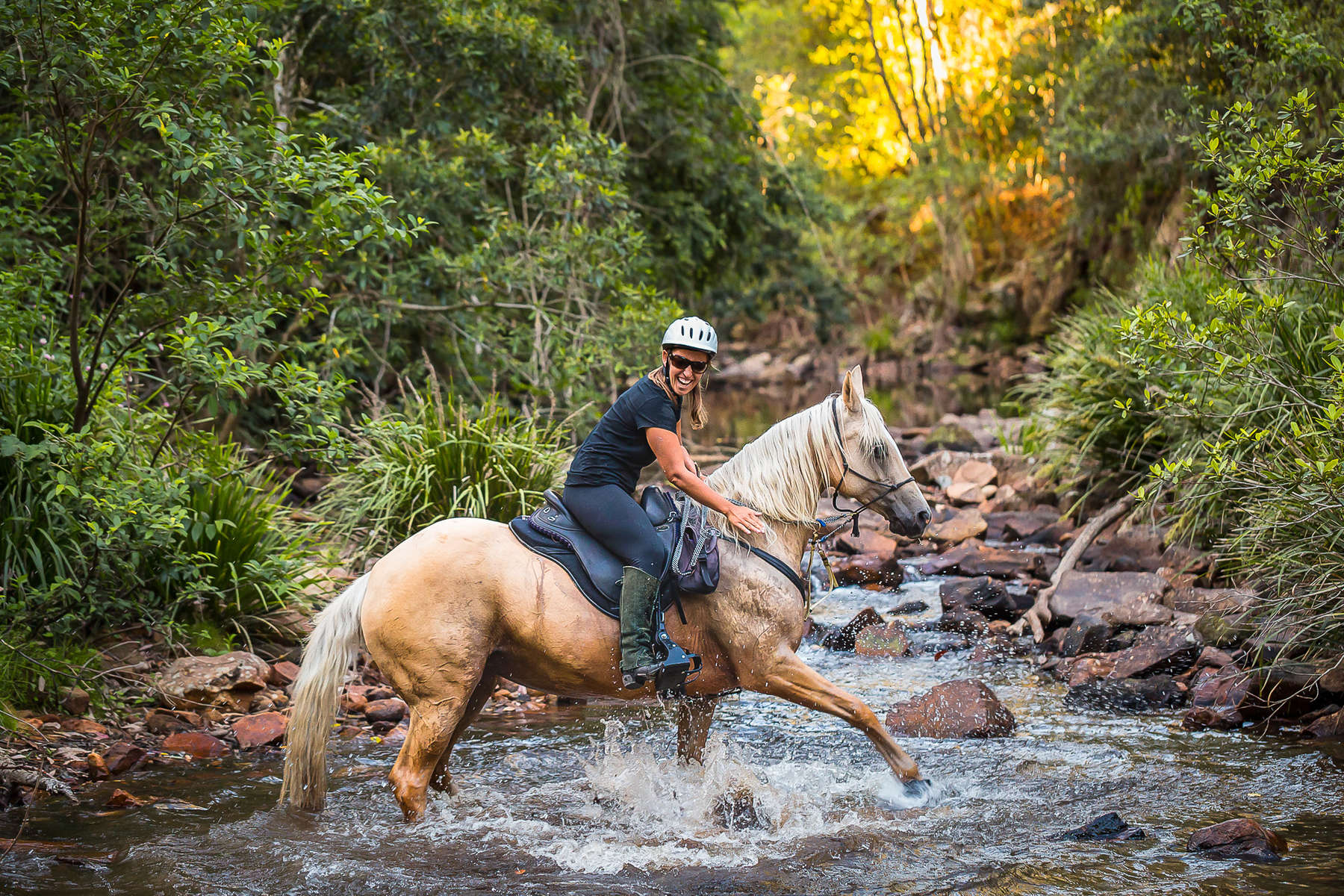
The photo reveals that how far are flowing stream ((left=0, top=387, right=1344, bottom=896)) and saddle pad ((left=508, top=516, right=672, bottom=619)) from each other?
3.88 feet

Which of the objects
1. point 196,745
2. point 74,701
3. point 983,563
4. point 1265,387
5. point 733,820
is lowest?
point 196,745

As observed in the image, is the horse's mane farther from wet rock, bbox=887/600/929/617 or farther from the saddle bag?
wet rock, bbox=887/600/929/617

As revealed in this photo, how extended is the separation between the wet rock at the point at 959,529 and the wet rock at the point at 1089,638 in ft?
12.5

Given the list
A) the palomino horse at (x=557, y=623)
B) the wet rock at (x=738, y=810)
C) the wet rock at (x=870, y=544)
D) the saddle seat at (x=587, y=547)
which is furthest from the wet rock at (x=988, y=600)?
the saddle seat at (x=587, y=547)

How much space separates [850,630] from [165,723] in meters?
5.92

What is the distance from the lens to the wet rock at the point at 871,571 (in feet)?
37.6

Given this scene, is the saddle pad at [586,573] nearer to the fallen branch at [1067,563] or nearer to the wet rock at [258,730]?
the wet rock at [258,730]

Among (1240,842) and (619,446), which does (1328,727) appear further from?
(619,446)

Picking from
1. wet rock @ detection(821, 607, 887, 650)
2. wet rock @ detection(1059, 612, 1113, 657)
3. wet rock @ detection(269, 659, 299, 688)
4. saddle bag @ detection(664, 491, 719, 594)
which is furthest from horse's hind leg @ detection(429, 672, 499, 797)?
wet rock @ detection(1059, 612, 1113, 657)

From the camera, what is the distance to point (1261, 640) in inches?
273

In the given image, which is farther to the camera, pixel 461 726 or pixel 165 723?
pixel 165 723

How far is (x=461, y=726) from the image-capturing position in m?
5.97

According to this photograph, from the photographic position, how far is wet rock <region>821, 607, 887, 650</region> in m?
9.56

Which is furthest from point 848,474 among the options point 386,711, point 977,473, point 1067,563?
point 977,473
